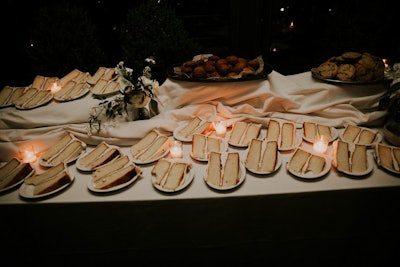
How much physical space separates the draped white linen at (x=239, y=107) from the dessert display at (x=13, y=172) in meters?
0.42

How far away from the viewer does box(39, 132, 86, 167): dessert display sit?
236cm

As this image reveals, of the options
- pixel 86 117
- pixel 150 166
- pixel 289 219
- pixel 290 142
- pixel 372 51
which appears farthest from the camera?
pixel 372 51

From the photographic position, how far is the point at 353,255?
2.12 metres

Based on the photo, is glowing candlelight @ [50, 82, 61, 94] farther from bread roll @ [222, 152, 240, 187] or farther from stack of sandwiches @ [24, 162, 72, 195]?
bread roll @ [222, 152, 240, 187]

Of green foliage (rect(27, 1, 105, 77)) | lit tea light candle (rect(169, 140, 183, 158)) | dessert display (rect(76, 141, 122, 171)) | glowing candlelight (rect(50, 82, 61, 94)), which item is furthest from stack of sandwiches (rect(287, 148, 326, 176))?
green foliage (rect(27, 1, 105, 77))

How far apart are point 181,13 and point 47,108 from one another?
3.54 meters

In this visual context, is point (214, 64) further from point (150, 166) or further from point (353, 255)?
point (353, 255)

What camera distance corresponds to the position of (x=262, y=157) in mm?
2266

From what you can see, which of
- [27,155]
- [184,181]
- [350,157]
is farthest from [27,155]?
[350,157]

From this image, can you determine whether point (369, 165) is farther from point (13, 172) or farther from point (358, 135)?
point (13, 172)

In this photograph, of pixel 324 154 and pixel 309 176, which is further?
pixel 324 154

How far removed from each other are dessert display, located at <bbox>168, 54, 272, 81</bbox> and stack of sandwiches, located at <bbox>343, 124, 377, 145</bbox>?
0.92 m

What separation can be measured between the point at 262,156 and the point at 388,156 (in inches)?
37.2

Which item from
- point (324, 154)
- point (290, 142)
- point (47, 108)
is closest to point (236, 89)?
point (290, 142)
